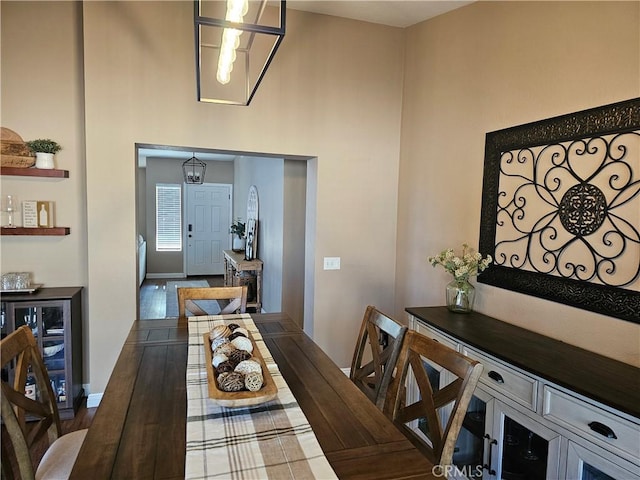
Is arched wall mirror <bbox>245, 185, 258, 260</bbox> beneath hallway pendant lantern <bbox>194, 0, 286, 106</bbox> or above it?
beneath

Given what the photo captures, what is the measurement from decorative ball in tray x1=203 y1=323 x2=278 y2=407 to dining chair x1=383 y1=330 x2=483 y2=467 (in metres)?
0.58

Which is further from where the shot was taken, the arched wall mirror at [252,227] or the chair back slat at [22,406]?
the arched wall mirror at [252,227]

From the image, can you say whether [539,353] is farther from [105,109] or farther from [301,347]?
[105,109]

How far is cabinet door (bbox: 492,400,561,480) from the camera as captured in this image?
1.60 m

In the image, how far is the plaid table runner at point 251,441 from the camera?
101 cm

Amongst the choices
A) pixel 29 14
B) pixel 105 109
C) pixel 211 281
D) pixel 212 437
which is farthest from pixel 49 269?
pixel 211 281

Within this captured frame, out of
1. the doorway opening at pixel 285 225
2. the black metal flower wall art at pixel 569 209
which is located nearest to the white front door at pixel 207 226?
the doorway opening at pixel 285 225

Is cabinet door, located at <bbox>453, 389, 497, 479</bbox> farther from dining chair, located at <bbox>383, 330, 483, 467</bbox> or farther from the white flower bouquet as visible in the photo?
the white flower bouquet

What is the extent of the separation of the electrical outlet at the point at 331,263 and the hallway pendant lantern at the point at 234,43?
1499 mm

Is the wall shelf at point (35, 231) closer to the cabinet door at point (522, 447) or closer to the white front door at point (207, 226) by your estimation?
the cabinet door at point (522, 447)

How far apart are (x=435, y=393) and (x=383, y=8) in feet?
9.47

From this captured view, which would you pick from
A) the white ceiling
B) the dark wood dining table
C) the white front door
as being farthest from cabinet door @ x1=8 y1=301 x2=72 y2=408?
the white front door

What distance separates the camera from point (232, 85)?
10.3 ft

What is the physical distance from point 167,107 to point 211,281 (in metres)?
5.92
